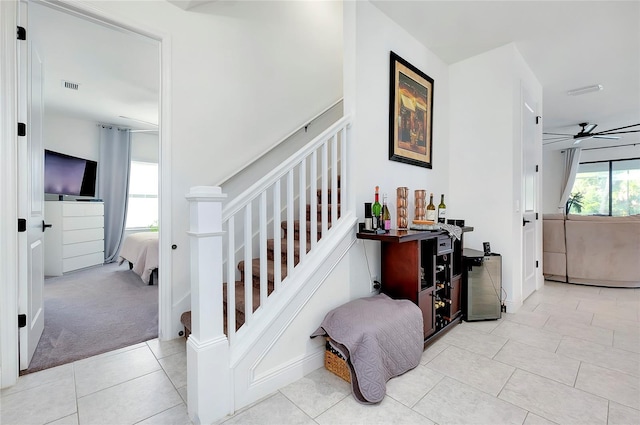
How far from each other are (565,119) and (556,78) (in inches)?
94.6

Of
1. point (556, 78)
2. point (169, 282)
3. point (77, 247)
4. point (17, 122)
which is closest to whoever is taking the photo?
point (17, 122)

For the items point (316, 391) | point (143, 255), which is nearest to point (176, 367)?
point (316, 391)

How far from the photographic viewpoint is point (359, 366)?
163 centimetres

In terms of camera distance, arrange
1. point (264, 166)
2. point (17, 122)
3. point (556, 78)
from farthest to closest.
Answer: point (556, 78) < point (264, 166) < point (17, 122)

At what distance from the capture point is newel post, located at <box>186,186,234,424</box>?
4.59 ft

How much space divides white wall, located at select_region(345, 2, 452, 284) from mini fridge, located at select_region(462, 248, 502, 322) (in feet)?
2.52

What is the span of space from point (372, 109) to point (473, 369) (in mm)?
2059

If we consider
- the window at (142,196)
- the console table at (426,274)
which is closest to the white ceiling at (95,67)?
the window at (142,196)

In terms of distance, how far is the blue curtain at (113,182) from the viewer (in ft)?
18.4

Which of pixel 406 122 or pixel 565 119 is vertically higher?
pixel 565 119

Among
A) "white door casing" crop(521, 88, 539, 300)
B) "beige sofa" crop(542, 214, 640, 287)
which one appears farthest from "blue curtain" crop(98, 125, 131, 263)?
"beige sofa" crop(542, 214, 640, 287)

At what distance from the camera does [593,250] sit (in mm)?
3963

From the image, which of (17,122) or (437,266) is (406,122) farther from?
(17,122)

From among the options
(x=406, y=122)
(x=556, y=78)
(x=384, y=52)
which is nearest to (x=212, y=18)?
(x=384, y=52)
